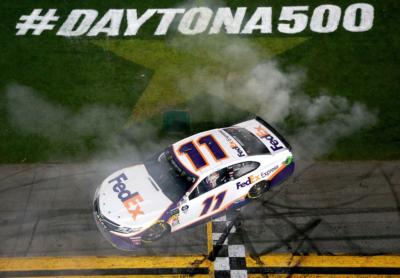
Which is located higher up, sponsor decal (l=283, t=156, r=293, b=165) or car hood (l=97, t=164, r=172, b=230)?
sponsor decal (l=283, t=156, r=293, b=165)

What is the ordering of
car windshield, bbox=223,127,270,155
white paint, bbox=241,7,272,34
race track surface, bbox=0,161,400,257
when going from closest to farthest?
race track surface, bbox=0,161,400,257
car windshield, bbox=223,127,270,155
white paint, bbox=241,7,272,34

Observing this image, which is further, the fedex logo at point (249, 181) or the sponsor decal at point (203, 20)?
the sponsor decal at point (203, 20)

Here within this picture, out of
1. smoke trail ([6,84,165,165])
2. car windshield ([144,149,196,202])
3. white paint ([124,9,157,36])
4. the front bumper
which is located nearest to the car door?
car windshield ([144,149,196,202])

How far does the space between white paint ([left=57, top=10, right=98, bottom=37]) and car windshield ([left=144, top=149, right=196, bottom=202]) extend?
7.47m

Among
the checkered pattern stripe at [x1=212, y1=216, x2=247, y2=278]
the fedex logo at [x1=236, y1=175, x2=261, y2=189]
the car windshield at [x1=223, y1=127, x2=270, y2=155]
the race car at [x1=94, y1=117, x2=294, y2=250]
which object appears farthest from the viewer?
the car windshield at [x1=223, y1=127, x2=270, y2=155]

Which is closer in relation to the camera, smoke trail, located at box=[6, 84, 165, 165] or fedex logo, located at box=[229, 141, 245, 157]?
fedex logo, located at box=[229, 141, 245, 157]

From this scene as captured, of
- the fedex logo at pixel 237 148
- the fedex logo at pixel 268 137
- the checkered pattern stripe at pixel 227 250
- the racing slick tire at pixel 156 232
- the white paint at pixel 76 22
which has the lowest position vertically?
the checkered pattern stripe at pixel 227 250

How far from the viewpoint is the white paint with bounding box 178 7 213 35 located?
48.8ft

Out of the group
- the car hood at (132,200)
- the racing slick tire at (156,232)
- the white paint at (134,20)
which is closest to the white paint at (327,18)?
the white paint at (134,20)

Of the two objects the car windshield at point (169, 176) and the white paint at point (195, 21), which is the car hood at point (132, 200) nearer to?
the car windshield at point (169, 176)

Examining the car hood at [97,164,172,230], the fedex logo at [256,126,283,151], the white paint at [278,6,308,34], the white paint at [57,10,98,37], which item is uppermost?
the white paint at [278,6,308,34]

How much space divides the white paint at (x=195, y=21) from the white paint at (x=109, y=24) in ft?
7.73

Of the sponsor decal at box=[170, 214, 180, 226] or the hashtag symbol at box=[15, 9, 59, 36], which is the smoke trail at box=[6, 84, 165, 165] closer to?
the sponsor decal at box=[170, 214, 180, 226]

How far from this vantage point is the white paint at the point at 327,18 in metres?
14.4
